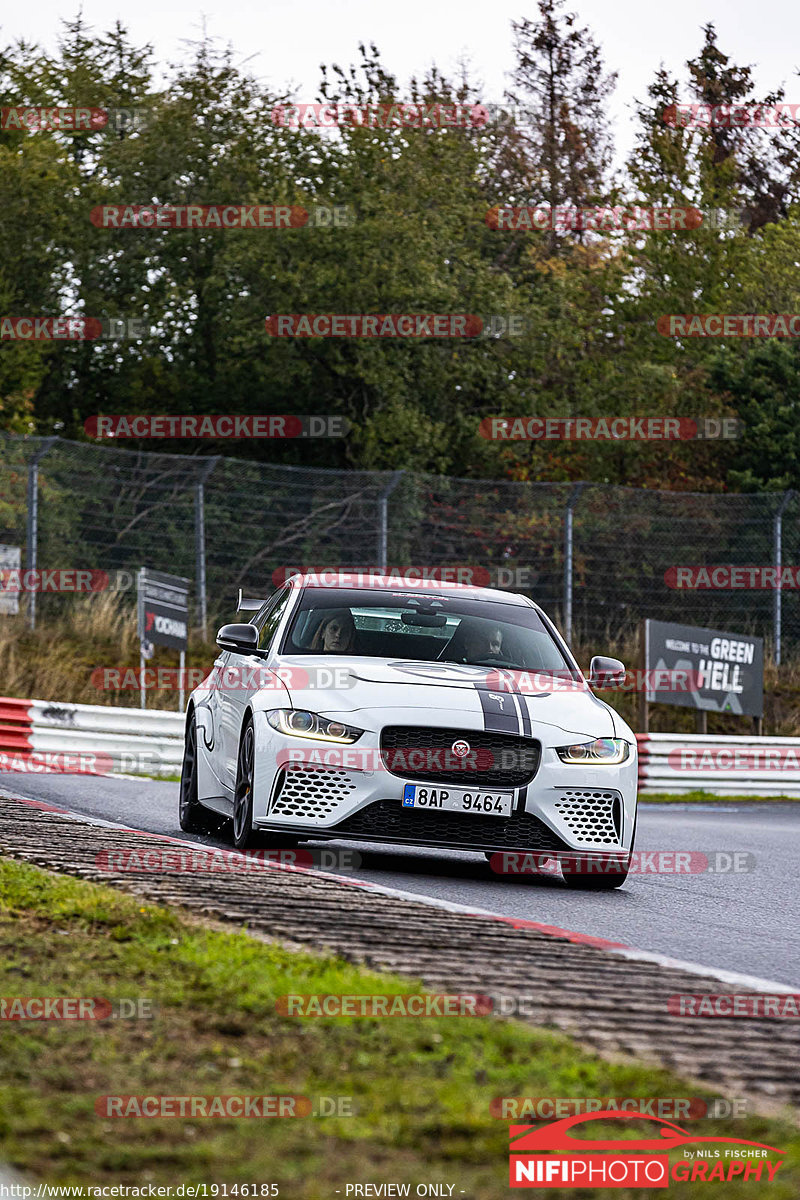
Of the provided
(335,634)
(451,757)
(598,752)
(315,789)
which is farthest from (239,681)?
(598,752)

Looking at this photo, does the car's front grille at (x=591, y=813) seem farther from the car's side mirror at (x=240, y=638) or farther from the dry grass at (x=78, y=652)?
the dry grass at (x=78, y=652)

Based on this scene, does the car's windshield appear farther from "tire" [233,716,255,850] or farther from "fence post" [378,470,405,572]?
"fence post" [378,470,405,572]

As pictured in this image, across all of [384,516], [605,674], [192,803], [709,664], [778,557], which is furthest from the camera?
[778,557]

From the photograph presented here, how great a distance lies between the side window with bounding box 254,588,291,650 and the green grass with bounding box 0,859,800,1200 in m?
4.69

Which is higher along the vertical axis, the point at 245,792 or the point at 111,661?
the point at 245,792

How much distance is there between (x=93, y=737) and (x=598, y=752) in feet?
36.2

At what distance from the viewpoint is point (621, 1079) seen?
14.3 ft

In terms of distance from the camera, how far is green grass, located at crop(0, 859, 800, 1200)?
3.54m

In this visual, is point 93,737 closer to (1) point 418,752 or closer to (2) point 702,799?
(2) point 702,799

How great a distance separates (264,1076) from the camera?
4.22 metres

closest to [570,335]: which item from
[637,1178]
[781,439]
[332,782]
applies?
[781,439]

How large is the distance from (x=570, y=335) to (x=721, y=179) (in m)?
12.3

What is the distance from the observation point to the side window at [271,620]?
10.7m

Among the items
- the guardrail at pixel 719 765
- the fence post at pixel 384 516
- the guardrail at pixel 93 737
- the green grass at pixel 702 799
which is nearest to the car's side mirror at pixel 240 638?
the guardrail at pixel 93 737
